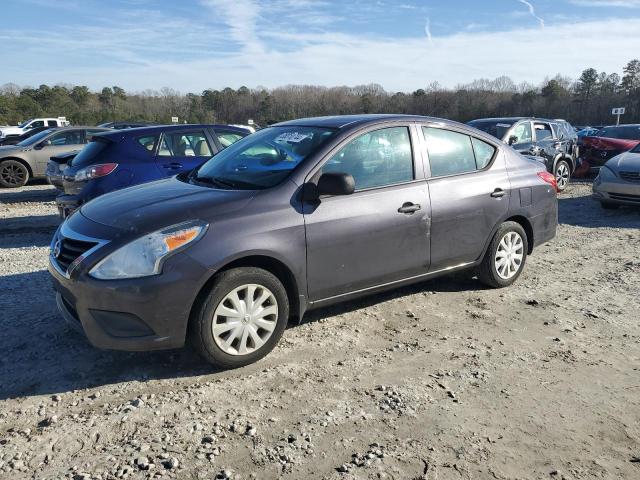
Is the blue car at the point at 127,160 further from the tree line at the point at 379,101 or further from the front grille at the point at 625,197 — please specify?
the tree line at the point at 379,101

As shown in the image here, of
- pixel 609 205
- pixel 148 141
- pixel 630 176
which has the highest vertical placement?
pixel 148 141

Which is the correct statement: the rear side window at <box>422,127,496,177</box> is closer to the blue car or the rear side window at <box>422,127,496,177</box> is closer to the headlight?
the headlight

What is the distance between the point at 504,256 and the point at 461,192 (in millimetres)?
983

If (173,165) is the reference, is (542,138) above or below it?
above

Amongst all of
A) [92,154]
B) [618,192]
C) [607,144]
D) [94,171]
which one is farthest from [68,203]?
[607,144]

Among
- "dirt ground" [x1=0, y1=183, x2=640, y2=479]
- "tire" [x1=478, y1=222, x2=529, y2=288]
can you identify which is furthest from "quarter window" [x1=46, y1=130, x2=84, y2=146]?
"tire" [x1=478, y1=222, x2=529, y2=288]

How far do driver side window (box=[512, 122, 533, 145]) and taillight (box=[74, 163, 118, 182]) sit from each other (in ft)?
27.6

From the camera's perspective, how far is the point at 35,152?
13609 mm

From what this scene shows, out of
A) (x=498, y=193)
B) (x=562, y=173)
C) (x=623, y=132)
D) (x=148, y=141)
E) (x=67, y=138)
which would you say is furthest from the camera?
(x=623, y=132)

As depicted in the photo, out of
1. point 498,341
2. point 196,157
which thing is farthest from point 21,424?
point 196,157

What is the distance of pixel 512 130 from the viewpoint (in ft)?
37.6

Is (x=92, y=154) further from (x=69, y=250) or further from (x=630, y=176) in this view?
(x=630, y=176)

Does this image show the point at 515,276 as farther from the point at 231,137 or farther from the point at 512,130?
the point at 512,130

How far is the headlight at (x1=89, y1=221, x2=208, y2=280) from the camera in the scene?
3332 millimetres
